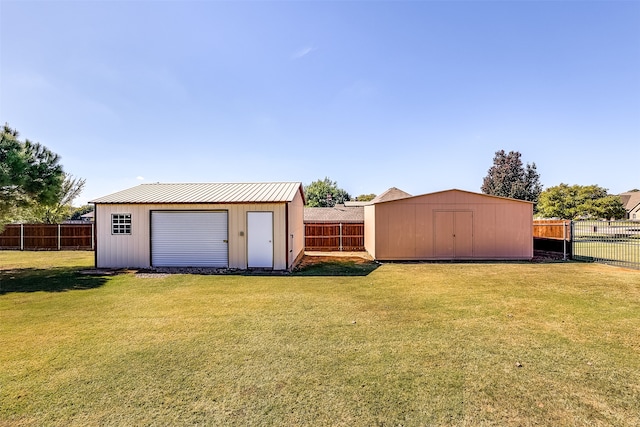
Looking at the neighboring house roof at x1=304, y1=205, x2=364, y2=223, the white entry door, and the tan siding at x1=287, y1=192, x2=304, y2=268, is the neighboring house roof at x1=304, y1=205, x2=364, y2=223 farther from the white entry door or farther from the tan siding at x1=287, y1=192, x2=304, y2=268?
the white entry door

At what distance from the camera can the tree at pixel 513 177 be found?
5162cm

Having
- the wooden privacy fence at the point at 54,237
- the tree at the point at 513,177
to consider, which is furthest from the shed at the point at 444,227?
the tree at the point at 513,177

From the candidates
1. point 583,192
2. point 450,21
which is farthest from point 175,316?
point 583,192

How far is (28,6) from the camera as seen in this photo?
838cm

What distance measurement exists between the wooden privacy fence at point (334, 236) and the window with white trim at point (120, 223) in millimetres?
9454

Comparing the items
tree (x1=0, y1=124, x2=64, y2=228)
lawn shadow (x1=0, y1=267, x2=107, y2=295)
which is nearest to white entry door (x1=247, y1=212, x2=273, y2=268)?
lawn shadow (x1=0, y1=267, x2=107, y2=295)

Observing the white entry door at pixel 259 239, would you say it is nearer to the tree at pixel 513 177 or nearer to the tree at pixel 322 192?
the tree at pixel 322 192

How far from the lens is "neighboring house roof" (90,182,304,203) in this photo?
36.8 ft

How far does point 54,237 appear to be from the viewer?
18.5 meters

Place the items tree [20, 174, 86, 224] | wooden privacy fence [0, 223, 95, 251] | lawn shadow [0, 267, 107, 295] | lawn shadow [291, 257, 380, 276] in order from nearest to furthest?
lawn shadow [0, 267, 107, 295] < lawn shadow [291, 257, 380, 276] < wooden privacy fence [0, 223, 95, 251] < tree [20, 174, 86, 224]

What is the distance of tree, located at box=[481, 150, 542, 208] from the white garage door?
53316mm

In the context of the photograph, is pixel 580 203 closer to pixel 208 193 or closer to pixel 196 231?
pixel 208 193

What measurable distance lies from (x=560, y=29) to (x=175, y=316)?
1635 cm

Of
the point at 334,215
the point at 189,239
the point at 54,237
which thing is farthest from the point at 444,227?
the point at 54,237
